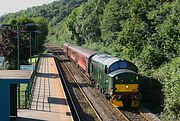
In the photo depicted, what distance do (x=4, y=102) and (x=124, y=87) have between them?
782cm

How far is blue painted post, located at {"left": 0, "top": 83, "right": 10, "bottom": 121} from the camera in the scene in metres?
21.0

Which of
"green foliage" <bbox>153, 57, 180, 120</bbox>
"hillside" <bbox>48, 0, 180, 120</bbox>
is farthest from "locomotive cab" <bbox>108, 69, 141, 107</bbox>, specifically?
"green foliage" <bbox>153, 57, 180, 120</bbox>

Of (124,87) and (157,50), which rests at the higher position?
(157,50)

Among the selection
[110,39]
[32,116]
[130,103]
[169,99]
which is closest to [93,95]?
[130,103]

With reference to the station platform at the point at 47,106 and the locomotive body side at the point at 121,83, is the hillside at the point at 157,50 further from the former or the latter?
the station platform at the point at 47,106

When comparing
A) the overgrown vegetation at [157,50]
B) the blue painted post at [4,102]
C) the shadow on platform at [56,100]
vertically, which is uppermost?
the overgrown vegetation at [157,50]

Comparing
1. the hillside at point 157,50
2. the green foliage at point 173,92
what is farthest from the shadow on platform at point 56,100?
the green foliage at point 173,92

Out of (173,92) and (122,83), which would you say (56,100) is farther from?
(173,92)

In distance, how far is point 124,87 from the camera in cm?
2550

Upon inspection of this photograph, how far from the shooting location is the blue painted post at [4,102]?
21.0 meters

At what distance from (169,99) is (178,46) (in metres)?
7.24

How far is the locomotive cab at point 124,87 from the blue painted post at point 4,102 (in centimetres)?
695

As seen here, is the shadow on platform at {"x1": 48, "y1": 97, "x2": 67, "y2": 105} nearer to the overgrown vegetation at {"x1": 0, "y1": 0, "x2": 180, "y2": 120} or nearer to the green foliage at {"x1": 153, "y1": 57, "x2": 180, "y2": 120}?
the overgrown vegetation at {"x1": 0, "y1": 0, "x2": 180, "y2": 120}

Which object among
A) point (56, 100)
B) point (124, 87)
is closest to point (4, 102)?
point (124, 87)
